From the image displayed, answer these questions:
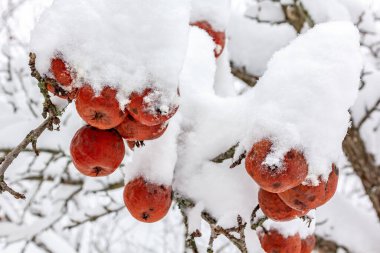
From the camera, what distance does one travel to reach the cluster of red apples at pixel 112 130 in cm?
120

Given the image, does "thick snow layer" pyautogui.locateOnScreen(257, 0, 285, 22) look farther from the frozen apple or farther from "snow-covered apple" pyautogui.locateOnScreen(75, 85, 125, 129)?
"snow-covered apple" pyautogui.locateOnScreen(75, 85, 125, 129)

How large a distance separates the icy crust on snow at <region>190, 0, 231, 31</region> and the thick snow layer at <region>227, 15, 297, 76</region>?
1.70 m

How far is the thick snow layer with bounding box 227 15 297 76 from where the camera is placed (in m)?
3.86

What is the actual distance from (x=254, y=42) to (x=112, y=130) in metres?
2.80

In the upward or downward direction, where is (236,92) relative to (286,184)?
downward

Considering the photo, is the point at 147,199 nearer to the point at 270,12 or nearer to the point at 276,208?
the point at 276,208

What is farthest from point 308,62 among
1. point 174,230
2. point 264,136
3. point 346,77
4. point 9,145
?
point 174,230

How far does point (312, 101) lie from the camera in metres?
1.28

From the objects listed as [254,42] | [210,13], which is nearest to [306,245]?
[210,13]

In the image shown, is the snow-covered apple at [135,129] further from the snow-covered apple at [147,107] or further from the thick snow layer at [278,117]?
the thick snow layer at [278,117]

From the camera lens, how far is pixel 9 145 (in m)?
2.78

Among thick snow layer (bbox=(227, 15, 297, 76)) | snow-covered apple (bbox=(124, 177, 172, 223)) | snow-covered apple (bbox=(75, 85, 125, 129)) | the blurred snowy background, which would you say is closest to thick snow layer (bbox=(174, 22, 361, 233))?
snow-covered apple (bbox=(124, 177, 172, 223))

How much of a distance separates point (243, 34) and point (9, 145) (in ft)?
7.11

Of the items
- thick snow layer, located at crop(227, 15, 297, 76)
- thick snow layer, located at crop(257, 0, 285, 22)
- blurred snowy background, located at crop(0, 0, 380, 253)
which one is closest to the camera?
blurred snowy background, located at crop(0, 0, 380, 253)
